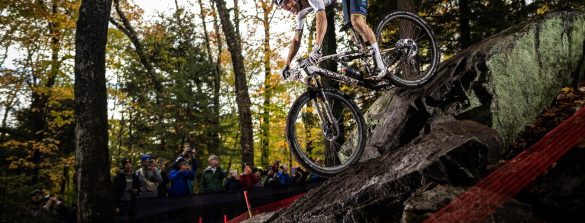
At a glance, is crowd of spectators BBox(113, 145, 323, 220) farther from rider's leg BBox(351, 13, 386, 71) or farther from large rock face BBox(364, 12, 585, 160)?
rider's leg BBox(351, 13, 386, 71)

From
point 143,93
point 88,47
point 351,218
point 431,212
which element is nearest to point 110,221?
point 88,47

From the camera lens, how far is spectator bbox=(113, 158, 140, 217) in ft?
27.8

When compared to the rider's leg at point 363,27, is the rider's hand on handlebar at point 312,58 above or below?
below

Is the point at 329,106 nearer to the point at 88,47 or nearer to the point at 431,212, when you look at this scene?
the point at 431,212

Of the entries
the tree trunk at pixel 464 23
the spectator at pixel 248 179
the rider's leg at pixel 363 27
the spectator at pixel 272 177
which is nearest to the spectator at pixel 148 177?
the spectator at pixel 248 179

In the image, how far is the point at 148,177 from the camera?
938cm

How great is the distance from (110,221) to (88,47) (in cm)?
336

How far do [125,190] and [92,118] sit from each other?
176 cm

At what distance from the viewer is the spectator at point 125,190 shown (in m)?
8.46

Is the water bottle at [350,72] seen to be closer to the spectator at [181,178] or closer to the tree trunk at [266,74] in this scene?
the spectator at [181,178]

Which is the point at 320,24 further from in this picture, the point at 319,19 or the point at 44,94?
the point at 44,94

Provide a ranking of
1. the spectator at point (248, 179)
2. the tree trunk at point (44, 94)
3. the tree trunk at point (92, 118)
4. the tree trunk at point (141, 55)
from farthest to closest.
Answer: the tree trunk at point (141, 55), the tree trunk at point (44, 94), the spectator at point (248, 179), the tree trunk at point (92, 118)

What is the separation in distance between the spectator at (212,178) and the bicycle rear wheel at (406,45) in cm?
563

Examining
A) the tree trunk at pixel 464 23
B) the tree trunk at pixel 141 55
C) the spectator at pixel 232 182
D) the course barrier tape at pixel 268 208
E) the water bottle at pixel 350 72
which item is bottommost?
the course barrier tape at pixel 268 208
